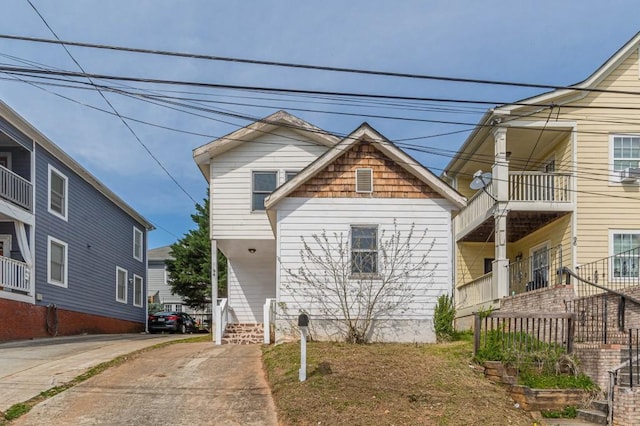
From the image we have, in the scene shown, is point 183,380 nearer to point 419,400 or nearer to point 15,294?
point 419,400

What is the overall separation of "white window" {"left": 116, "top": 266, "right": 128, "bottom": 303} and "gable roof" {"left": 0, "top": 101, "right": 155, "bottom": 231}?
112 inches

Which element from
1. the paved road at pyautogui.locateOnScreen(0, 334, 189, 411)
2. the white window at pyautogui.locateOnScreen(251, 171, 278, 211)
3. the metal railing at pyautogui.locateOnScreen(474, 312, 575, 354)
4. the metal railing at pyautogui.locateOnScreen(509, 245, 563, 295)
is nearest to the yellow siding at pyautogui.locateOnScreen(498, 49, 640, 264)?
the metal railing at pyautogui.locateOnScreen(509, 245, 563, 295)

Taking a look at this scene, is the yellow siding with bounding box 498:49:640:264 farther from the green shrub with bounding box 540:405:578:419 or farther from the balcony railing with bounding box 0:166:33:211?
the balcony railing with bounding box 0:166:33:211

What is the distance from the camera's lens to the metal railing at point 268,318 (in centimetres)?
1485

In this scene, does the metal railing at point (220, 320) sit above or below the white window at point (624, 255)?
below

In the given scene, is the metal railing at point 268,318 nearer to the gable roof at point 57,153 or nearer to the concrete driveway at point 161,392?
the concrete driveway at point 161,392

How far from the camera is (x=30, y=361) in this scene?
39.3 ft

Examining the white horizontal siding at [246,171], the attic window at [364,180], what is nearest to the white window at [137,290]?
the white horizontal siding at [246,171]

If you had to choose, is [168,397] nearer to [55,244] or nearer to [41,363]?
[41,363]

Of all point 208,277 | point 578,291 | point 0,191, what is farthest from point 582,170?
point 208,277

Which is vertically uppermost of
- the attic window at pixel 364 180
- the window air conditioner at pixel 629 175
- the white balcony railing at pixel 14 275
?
the window air conditioner at pixel 629 175

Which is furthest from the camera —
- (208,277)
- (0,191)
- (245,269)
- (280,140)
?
(208,277)

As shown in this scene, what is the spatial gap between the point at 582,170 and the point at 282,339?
1015 cm

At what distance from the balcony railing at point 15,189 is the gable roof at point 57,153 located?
4.64ft
